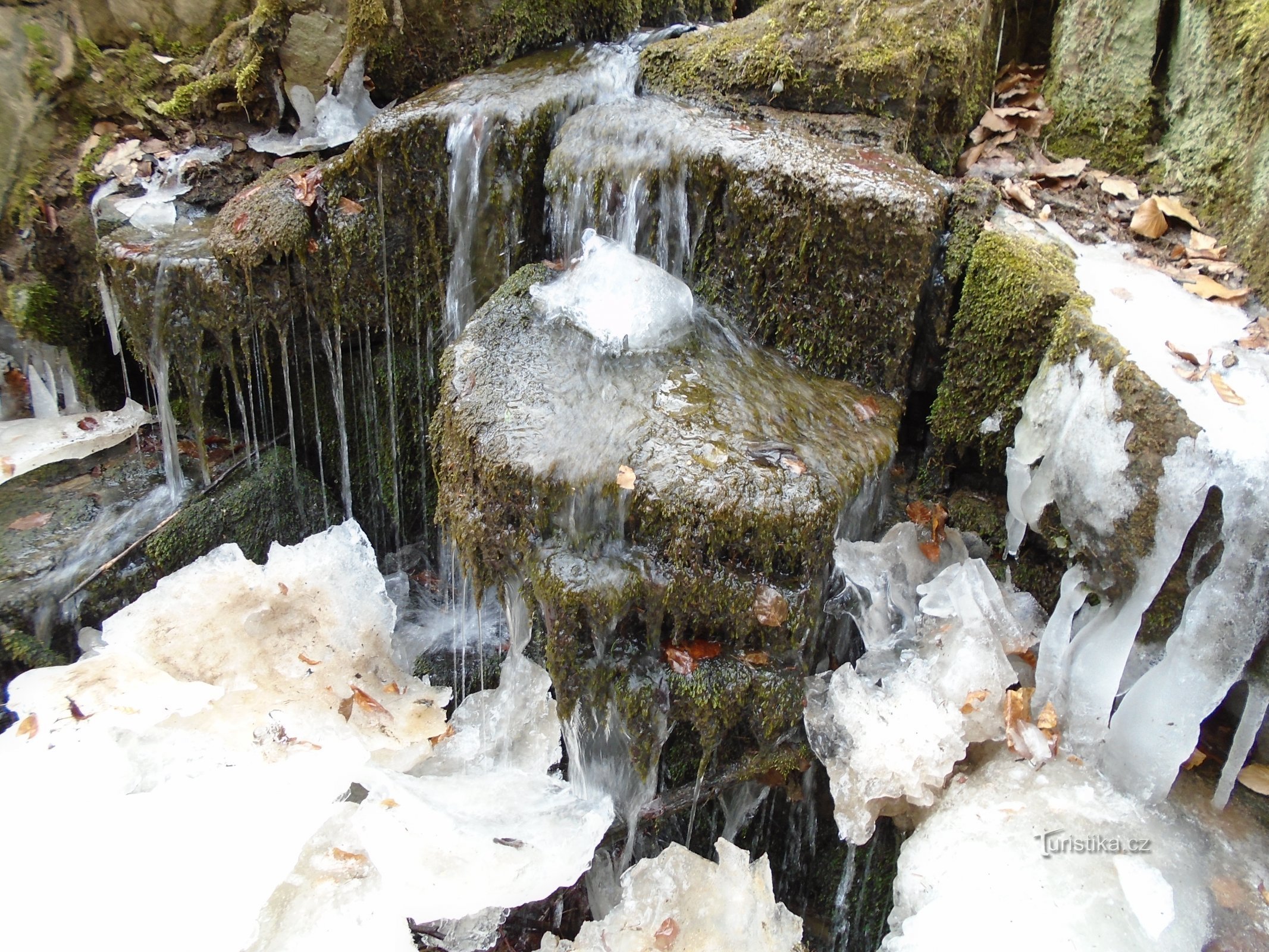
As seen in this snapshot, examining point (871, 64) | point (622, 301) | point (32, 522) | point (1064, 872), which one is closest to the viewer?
point (1064, 872)

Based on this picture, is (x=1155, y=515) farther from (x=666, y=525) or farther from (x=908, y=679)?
(x=666, y=525)

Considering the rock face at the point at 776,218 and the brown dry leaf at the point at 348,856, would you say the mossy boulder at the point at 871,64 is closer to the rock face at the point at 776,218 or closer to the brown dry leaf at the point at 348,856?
the rock face at the point at 776,218

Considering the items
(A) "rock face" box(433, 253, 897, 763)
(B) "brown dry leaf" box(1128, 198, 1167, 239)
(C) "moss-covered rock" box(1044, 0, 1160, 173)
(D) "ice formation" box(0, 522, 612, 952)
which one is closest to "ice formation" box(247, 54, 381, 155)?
(D) "ice formation" box(0, 522, 612, 952)

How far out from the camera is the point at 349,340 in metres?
4.81

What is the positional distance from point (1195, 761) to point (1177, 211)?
2.24m

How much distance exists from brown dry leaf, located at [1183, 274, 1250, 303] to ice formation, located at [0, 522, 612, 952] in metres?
2.99

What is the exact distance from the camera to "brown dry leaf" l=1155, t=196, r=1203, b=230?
3527 mm

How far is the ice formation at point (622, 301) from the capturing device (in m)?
3.65

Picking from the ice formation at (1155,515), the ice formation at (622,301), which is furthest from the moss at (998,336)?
the ice formation at (622,301)

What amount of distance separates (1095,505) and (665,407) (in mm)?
1549

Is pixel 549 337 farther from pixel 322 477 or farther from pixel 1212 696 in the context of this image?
pixel 1212 696

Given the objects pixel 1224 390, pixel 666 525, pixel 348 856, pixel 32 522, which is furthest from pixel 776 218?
pixel 32 522

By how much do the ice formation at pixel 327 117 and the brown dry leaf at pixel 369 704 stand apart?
3436 millimetres

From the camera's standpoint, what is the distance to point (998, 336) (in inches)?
130
